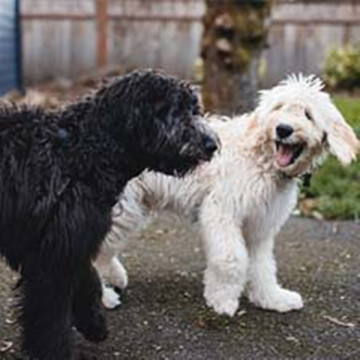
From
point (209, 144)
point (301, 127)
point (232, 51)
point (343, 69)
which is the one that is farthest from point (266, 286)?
point (343, 69)

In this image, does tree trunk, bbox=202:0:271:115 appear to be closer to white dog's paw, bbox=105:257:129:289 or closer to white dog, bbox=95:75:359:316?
white dog, bbox=95:75:359:316

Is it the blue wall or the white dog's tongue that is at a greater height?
the white dog's tongue

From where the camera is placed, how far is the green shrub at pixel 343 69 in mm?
15047

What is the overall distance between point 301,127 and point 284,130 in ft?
0.32

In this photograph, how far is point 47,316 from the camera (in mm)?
4258

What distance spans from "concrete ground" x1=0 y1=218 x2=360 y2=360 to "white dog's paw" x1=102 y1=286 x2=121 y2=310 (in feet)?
0.16

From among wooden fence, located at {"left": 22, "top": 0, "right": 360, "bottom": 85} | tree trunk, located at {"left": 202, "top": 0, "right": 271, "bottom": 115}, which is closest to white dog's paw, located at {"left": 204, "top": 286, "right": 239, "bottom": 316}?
tree trunk, located at {"left": 202, "top": 0, "right": 271, "bottom": 115}

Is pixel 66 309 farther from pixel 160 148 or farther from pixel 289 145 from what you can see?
pixel 289 145

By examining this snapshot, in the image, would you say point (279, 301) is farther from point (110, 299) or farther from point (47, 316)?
point (47, 316)

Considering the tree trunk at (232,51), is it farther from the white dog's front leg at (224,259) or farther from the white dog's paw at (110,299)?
the white dog's paw at (110,299)

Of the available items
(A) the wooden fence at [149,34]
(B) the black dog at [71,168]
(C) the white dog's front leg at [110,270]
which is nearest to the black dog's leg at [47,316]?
(B) the black dog at [71,168]

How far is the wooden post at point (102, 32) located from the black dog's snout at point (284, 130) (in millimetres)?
11716

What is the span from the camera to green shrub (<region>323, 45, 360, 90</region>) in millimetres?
15047

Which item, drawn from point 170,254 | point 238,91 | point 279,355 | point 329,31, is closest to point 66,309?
point 279,355
